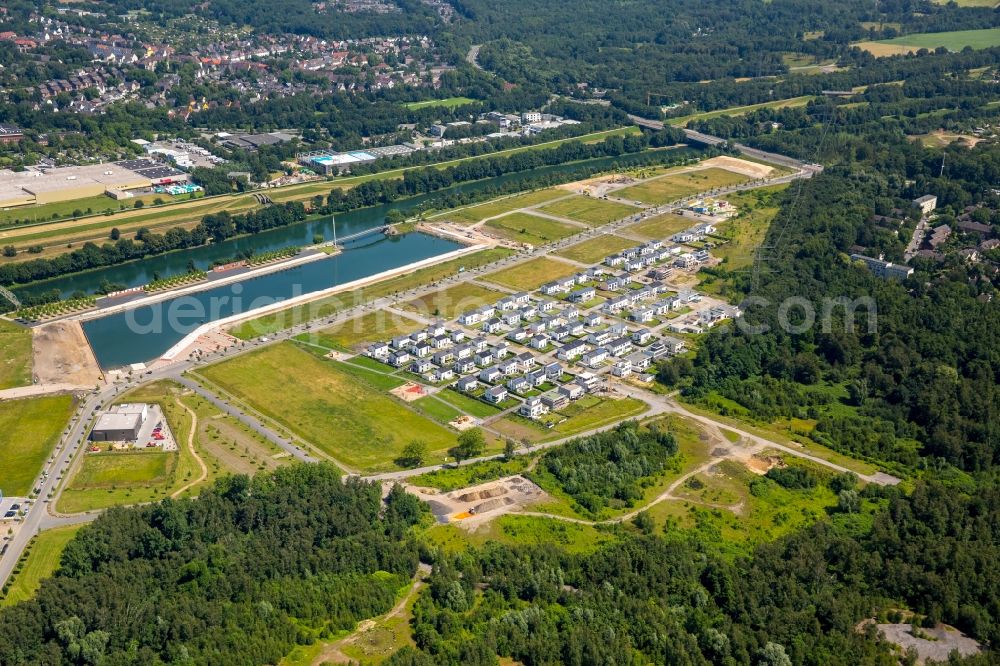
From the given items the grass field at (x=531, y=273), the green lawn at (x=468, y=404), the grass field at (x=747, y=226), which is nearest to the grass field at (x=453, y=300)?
the grass field at (x=531, y=273)

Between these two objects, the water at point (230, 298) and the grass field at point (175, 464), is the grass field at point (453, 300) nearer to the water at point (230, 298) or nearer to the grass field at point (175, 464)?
the water at point (230, 298)

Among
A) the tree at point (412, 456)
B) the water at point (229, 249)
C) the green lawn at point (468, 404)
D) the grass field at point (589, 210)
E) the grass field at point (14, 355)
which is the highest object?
the grass field at point (589, 210)

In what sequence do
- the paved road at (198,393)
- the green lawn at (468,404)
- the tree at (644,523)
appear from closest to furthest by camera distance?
the tree at (644,523) → the paved road at (198,393) → the green lawn at (468,404)

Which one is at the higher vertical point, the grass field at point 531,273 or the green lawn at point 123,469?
the grass field at point 531,273

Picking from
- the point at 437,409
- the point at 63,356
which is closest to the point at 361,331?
the point at 437,409

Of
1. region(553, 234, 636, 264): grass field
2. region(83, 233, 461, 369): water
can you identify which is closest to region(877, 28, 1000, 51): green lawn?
region(553, 234, 636, 264): grass field

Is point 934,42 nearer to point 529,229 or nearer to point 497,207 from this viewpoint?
point 497,207

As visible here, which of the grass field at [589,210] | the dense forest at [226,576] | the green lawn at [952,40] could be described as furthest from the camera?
the green lawn at [952,40]
